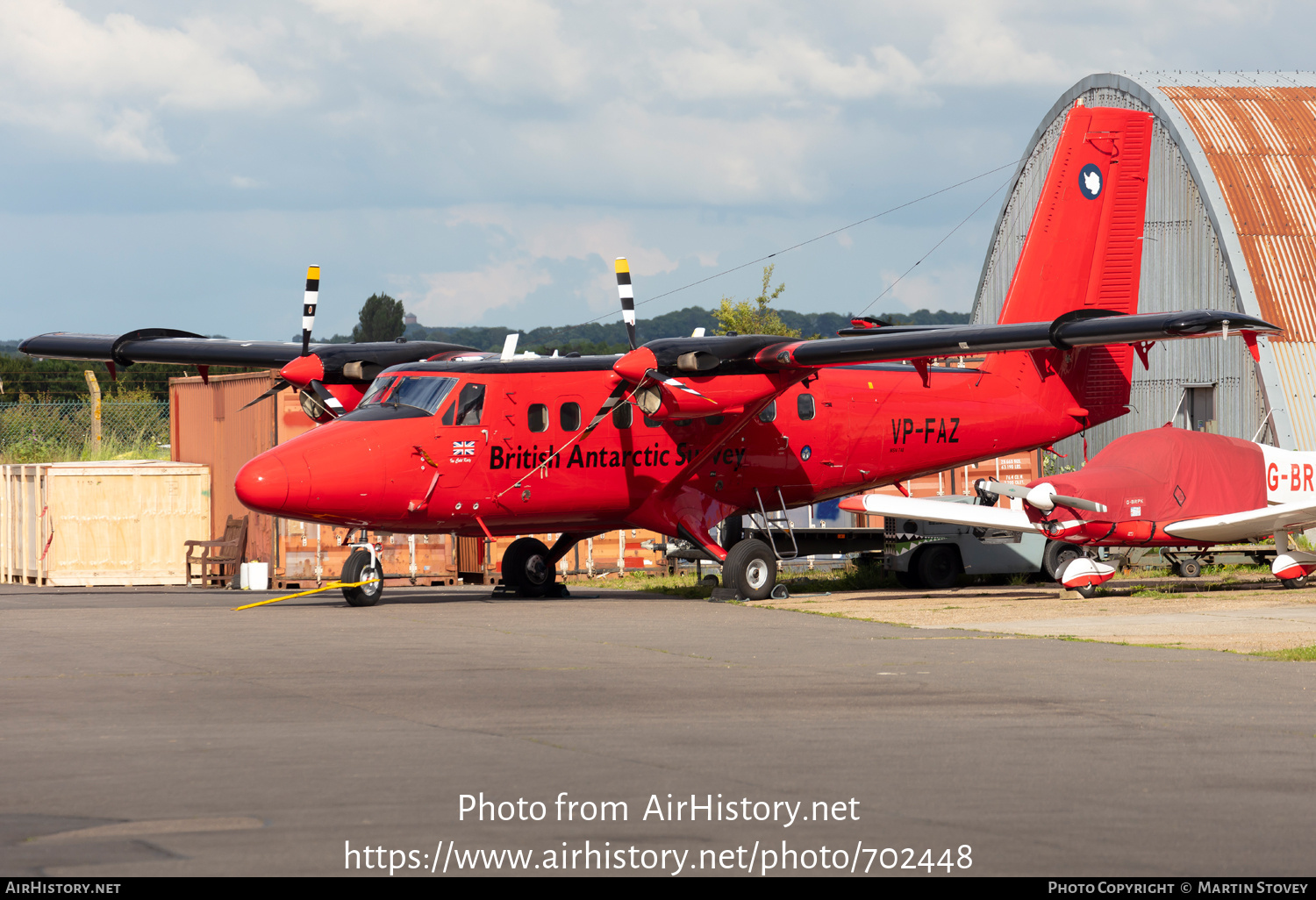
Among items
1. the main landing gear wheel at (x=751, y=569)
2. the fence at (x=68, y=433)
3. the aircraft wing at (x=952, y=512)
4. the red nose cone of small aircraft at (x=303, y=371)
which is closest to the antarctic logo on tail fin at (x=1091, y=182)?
the aircraft wing at (x=952, y=512)

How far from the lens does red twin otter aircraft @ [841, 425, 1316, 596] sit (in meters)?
20.8

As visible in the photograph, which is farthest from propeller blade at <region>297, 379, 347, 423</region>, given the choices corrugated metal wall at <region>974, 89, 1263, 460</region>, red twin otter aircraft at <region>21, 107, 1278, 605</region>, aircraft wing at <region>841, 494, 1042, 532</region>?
corrugated metal wall at <region>974, 89, 1263, 460</region>

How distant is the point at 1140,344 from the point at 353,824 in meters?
17.2

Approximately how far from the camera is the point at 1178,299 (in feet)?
113

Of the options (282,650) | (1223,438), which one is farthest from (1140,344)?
(282,650)

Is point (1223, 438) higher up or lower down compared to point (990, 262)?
lower down

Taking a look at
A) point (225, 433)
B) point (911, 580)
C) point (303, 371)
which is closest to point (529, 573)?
point (303, 371)

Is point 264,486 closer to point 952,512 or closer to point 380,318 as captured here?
point 952,512

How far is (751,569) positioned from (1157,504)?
613 centimetres

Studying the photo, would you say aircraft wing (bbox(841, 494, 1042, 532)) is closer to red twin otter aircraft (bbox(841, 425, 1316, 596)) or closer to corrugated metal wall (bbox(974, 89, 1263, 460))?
red twin otter aircraft (bbox(841, 425, 1316, 596))

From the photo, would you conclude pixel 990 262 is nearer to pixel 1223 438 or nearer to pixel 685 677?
pixel 1223 438

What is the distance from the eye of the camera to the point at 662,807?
6.98 m

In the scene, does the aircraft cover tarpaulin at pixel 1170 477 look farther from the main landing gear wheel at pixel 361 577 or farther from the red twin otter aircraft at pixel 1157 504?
the main landing gear wheel at pixel 361 577

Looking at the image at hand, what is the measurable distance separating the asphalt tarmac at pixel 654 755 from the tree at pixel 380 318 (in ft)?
399
